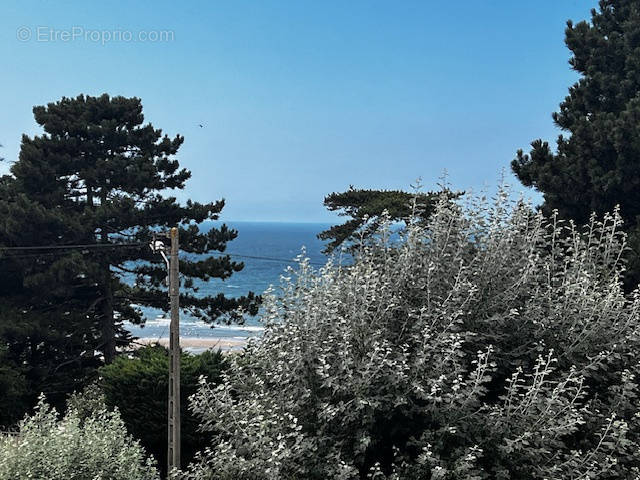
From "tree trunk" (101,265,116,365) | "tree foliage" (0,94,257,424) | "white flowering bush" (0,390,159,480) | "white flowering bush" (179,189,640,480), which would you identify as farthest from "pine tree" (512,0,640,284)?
"tree trunk" (101,265,116,365)

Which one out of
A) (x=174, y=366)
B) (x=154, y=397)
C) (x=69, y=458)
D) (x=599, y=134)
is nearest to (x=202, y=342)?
(x=599, y=134)

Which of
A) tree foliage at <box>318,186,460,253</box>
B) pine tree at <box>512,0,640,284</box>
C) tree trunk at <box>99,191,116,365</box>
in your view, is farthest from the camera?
tree trunk at <box>99,191,116,365</box>

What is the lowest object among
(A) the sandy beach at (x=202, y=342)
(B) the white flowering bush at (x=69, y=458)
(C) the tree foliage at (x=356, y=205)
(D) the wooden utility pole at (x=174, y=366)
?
(A) the sandy beach at (x=202, y=342)

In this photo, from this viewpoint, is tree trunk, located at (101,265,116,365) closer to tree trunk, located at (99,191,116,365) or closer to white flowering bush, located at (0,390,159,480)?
tree trunk, located at (99,191,116,365)

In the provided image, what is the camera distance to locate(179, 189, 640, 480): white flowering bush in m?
5.61

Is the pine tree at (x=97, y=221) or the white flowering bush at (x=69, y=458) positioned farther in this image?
the pine tree at (x=97, y=221)

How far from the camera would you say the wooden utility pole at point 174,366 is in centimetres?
884

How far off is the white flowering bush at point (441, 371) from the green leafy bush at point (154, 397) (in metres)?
3.51

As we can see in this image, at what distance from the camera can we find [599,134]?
642 inches

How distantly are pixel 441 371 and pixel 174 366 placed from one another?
458 cm

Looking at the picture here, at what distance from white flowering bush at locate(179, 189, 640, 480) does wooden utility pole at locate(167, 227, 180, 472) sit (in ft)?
5.08

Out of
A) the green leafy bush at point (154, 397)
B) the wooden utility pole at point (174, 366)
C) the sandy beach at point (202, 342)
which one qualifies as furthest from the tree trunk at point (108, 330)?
the sandy beach at point (202, 342)

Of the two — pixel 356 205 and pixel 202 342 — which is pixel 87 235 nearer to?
pixel 356 205

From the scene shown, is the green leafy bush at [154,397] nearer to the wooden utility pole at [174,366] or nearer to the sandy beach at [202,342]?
the wooden utility pole at [174,366]
